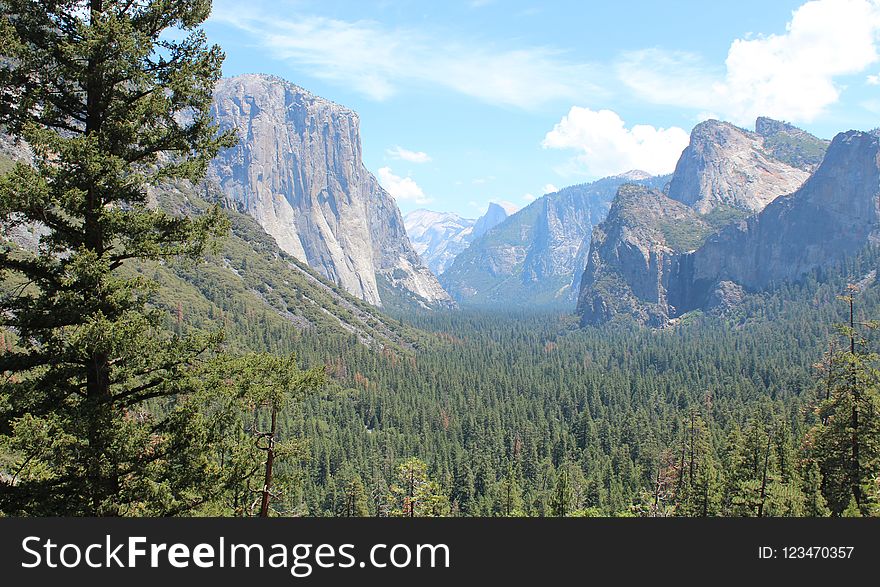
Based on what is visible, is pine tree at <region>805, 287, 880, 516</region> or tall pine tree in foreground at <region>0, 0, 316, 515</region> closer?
tall pine tree in foreground at <region>0, 0, 316, 515</region>

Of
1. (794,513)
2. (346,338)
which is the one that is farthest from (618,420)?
(346,338)

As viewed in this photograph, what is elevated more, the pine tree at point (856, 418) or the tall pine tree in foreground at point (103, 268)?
the tall pine tree in foreground at point (103, 268)

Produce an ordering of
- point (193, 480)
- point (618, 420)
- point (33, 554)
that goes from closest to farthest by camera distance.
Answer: point (33, 554) < point (193, 480) < point (618, 420)

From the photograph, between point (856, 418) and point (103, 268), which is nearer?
point (103, 268)

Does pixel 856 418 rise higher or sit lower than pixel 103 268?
lower

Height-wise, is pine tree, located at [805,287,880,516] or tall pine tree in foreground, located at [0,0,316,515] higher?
tall pine tree in foreground, located at [0,0,316,515]

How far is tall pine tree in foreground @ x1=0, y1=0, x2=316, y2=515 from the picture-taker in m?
11.7

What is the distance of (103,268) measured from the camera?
1182cm

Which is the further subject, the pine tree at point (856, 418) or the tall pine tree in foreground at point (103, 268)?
the pine tree at point (856, 418)

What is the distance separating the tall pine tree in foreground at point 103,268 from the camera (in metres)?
11.7

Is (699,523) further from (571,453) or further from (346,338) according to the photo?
(346,338)

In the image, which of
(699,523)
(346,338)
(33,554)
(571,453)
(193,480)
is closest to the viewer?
(33,554)

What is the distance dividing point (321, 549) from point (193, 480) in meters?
4.83

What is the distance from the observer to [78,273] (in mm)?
11797
